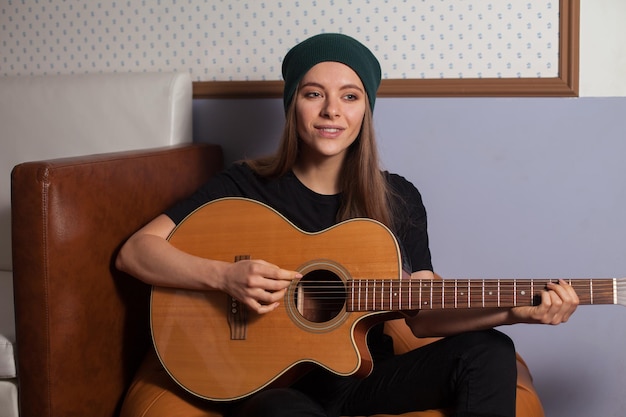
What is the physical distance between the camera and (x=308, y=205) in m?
1.70

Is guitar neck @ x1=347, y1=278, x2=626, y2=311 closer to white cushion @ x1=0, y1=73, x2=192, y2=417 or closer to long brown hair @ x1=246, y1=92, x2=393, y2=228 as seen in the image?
long brown hair @ x1=246, y1=92, x2=393, y2=228

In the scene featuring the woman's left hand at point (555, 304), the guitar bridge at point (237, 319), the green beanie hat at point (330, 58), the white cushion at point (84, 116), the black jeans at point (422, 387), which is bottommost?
the black jeans at point (422, 387)

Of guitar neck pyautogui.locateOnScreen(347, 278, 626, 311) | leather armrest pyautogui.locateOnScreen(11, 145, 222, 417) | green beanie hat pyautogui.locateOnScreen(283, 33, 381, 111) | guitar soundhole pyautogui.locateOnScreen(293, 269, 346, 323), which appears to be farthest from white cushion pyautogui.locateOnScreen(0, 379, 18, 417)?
green beanie hat pyautogui.locateOnScreen(283, 33, 381, 111)

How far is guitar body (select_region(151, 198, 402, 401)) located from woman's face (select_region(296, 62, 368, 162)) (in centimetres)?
20

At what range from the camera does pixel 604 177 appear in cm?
187

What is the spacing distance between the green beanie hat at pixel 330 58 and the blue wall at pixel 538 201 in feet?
1.08

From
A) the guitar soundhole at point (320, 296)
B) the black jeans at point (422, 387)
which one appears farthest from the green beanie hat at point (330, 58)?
the black jeans at point (422, 387)

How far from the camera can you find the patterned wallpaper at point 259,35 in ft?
6.26

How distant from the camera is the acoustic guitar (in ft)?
4.58

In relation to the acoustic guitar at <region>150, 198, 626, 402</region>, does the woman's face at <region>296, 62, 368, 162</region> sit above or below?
above

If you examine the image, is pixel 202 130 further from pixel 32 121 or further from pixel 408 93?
pixel 408 93

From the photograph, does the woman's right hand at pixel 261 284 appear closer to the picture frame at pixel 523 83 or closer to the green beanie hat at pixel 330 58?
the green beanie hat at pixel 330 58

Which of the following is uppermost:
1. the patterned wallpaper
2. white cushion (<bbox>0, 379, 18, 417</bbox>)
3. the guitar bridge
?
the patterned wallpaper

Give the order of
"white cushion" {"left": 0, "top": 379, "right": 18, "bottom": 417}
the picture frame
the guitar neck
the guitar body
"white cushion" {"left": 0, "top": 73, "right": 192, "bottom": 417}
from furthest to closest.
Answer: "white cushion" {"left": 0, "top": 73, "right": 192, "bottom": 417}
the picture frame
"white cushion" {"left": 0, "top": 379, "right": 18, "bottom": 417}
the guitar body
the guitar neck
